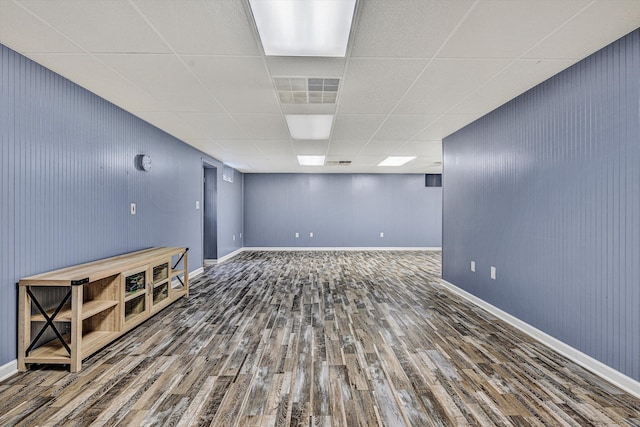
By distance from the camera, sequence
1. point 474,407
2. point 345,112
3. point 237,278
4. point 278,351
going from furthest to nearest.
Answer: point 237,278 < point 345,112 < point 278,351 < point 474,407

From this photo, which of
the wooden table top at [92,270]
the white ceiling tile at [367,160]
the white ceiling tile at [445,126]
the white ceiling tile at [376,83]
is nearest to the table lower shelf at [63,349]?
the wooden table top at [92,270]

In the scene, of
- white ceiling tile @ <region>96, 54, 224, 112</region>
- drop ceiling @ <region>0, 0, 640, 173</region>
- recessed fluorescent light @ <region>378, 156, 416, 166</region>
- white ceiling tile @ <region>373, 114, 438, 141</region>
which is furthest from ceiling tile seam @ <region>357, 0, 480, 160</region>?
recessed fluorescent light @ <region>378, 156, 416, 166</region>

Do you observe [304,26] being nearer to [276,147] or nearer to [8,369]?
[8,369]

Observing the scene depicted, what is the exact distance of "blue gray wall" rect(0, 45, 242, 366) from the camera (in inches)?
79.4

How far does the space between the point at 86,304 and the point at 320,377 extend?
209cm

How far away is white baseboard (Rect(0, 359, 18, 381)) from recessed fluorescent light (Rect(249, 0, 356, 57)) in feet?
9.35

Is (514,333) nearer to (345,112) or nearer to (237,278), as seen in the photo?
(345,112)

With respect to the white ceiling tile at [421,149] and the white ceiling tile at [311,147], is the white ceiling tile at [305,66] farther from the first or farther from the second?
the white ceiling tile at [421,149]

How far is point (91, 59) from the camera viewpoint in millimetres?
2162

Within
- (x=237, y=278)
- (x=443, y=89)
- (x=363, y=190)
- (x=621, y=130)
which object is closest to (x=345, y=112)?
(x=443, y=89)

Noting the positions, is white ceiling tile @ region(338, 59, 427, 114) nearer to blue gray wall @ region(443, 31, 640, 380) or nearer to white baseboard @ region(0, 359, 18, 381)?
blue gray wall @ region(443, 31, 640, 380)

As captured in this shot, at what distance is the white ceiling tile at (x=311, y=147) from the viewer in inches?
186

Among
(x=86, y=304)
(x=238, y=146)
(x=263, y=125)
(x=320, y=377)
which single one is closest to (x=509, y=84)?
(x=263, y=125)

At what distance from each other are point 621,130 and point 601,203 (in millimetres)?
502
